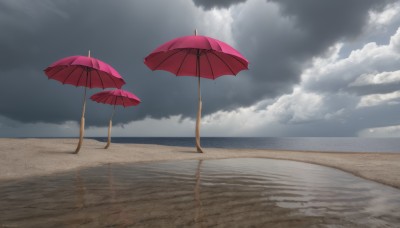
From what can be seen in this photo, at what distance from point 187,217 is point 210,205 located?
2.01 ft

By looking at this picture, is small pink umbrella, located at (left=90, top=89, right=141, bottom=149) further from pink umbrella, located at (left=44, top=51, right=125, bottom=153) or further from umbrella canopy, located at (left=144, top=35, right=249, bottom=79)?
umbrella canopy, located at (left=144, top=35, right=249, bottom=79)

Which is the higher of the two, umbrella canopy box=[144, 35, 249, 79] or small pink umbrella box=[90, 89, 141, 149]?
umbrella canopy box=[144, 35, 249, 79]

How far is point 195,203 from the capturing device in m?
3.45

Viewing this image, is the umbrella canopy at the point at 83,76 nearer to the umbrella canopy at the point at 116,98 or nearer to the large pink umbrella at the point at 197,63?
the umbrella canopy at the point at 116,98

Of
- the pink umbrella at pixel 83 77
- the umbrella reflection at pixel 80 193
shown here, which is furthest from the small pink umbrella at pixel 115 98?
the umbrella reflection at pixel 80 193

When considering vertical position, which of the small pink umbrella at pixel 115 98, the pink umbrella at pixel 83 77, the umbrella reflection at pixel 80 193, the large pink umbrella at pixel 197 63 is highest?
the large pink umbrella at pixel 197 63

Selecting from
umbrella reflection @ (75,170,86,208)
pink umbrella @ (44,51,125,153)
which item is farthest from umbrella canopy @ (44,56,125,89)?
umbrella reflection @ (75,170,86,208)

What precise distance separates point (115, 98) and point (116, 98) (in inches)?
2.4

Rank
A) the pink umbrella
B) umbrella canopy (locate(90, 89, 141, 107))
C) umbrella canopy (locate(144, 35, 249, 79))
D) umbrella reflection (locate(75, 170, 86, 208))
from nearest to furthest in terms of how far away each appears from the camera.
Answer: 1. umbrella reflection (locate(75, 170, 86, 208))
2. the pink umbrella
3. umbrella canopy (locate(144, 35, 249, 79))
4. umbrella canopy (locate(90, 89, 141, 107))

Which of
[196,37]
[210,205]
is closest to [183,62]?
[196,37]

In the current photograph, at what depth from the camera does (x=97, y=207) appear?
3.20 meters

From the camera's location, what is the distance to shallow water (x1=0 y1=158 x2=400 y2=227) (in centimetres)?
273

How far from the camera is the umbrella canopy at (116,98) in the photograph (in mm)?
13253

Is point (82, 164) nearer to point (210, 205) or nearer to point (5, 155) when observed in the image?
point (5, 155)
